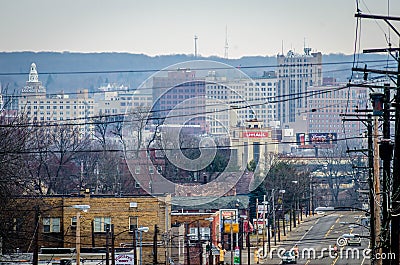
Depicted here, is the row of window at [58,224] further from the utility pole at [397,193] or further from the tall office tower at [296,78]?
the tall office tower at [296,78]

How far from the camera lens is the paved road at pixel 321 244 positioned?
38.6 metres

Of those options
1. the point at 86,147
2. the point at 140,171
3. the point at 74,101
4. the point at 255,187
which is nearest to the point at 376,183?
the point at 255,187

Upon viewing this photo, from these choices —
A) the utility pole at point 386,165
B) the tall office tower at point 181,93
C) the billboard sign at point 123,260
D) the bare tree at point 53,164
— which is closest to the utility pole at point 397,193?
the utility pole at point 386,165

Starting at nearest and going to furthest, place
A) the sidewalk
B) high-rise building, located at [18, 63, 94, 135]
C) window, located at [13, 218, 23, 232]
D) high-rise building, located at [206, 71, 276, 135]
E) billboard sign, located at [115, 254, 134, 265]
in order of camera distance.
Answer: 1. billboard sign, located at [115, 254, 134, 265]
2. window, located at [13, 218, 23, 232]
3. the sidewalk
4. high-rise building, located at [206, 71, 276, 135]
5. high-rise building, located at [18, 63, 94, 135]

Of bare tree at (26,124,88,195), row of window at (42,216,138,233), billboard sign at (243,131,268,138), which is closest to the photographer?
row of window at (42,216,138,233)

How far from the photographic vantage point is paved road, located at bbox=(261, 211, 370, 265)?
38594 millimetres

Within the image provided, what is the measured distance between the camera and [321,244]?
44.0 m

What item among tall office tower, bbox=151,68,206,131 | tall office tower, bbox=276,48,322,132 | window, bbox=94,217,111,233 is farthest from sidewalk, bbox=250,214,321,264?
tall office tower, bbox=276,48,322,132

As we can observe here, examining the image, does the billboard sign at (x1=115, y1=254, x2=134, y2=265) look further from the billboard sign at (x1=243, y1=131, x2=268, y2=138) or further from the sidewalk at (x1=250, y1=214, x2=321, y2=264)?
the billboard sign at (x1=243, y1=131, x2=268, y2=138)

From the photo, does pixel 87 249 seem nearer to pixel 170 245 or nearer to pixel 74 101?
pixel 170 245

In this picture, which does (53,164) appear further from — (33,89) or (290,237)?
(33,89)

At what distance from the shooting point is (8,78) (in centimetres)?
18112

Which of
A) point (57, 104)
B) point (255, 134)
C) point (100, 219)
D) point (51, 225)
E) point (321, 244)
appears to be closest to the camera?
point (51, 225)

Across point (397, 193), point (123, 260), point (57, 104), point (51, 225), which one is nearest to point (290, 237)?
point (51, 225)
